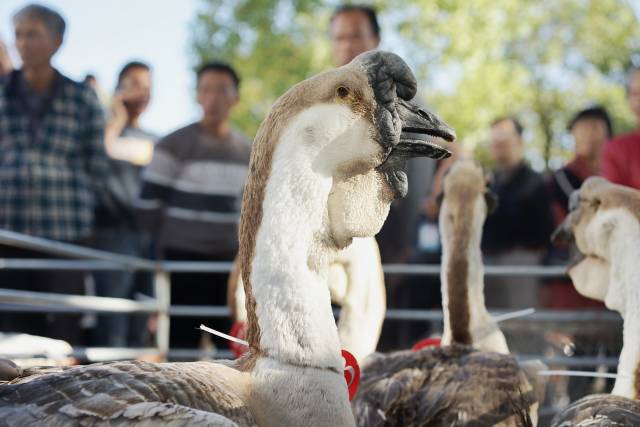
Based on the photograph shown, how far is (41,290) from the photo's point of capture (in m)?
7.43

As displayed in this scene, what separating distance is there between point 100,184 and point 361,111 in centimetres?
534

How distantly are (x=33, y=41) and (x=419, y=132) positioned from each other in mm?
5182

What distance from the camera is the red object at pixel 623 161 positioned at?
633 centimetres

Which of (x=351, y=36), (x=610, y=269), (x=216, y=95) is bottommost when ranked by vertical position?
(x=610, y=269)

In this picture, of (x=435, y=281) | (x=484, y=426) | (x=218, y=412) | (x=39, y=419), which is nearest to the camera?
(x=39, y=419)

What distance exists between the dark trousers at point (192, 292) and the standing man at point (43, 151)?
933 millimetres

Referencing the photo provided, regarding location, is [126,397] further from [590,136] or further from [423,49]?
[423,49]

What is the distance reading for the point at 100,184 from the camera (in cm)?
773

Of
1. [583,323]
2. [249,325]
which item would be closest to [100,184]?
[583,323]

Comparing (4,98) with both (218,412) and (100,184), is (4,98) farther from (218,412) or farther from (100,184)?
(218,412)

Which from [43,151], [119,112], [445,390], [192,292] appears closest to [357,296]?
[445,390]

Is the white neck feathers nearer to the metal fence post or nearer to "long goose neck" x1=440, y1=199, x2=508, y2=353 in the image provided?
"long goose neck" x1=440, y1=199, x2=508, y2=353

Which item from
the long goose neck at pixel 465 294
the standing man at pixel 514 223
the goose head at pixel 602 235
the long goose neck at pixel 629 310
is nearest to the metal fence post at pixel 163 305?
the standing man at pixel 514 223

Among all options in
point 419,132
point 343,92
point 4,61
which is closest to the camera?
point 343,92
